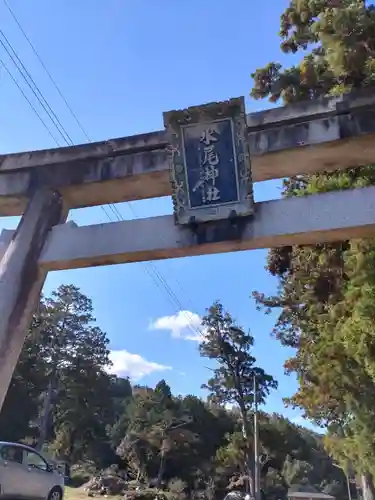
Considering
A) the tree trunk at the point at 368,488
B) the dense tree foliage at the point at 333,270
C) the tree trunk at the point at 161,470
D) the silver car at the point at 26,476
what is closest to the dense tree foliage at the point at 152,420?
the tree trunk at the point at 161,470

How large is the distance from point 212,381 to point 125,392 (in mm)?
21554

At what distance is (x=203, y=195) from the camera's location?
5.40 metres

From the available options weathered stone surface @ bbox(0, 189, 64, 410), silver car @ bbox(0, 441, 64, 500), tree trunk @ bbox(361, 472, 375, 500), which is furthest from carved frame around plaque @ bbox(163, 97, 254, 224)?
tree trunk @ bbox(361, 472, 375, 500)

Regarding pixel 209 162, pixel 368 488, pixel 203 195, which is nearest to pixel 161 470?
pixel 368 488

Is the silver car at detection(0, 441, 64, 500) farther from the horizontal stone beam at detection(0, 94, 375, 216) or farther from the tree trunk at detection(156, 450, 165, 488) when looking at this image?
the tree trunk at detection(156, 450, 165, 488)

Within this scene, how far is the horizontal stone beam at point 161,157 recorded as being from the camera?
5.29m

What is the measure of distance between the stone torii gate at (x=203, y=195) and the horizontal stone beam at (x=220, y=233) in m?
0.01

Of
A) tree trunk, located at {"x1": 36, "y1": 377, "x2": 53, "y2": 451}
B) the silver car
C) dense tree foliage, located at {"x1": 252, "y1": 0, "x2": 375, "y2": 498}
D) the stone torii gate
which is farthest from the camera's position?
tree trunk, located at {"x1": 36, "y1": 377, "x2": 53, "y2": 451}

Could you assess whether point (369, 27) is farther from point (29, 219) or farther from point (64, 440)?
point (64, 440)

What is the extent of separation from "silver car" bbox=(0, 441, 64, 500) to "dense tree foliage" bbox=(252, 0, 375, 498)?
6161 millimetres

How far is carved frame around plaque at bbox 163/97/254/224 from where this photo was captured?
17.4 feet

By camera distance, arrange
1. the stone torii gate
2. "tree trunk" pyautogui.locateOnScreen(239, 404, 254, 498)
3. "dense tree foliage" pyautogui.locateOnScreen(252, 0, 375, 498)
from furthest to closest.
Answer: "tree trunk" pyautogui.locateOnScreen(239, 404, 254, 498) < "dense tree foliage" pyautogui.locateOnScreen(252, 0, 375, 498) < the stone torii gate

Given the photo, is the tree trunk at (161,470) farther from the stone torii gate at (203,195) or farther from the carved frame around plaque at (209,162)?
the carved frame around plaque at (209,162)

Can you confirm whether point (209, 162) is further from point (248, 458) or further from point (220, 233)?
point (248, 458)
